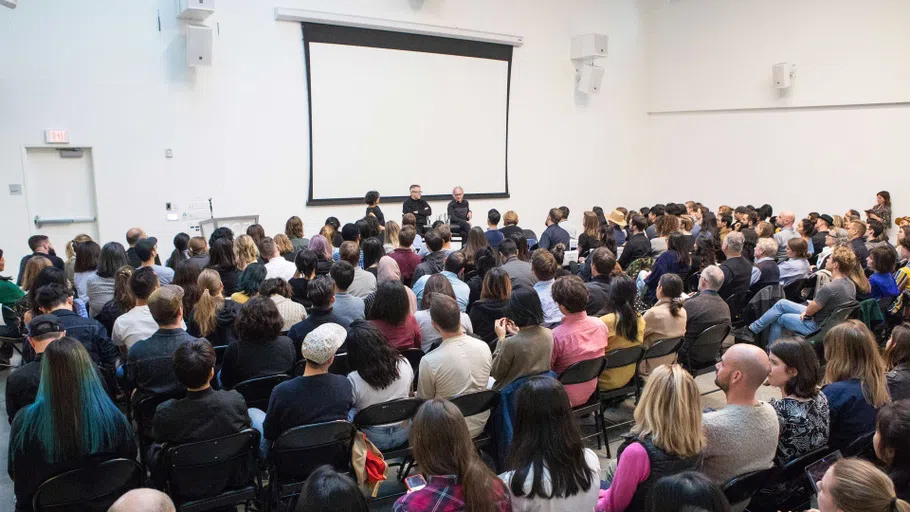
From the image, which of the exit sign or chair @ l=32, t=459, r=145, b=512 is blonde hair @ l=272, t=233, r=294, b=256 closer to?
the exit sign

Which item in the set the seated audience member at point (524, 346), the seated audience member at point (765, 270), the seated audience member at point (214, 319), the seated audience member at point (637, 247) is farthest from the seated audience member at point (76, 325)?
the seated audience member at point (765, 270)

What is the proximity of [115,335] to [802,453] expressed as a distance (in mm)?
3986

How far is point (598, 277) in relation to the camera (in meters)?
5.45

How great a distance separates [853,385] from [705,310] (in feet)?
6.12

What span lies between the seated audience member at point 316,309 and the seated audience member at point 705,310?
2718 millimetres

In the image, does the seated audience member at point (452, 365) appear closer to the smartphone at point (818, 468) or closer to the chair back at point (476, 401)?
the chair back at point (476, 401)

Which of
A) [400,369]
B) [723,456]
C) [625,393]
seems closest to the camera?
[723,456]

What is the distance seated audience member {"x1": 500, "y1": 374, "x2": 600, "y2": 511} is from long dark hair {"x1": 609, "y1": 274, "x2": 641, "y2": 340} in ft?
6.87

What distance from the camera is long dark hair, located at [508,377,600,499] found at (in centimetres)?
234

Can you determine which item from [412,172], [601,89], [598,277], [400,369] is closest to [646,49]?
[601,89]

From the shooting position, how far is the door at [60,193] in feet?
27.7

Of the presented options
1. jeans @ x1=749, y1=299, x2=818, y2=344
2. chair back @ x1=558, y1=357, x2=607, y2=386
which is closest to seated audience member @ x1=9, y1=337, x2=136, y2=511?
chair back @ x1=558, y1=357, x2=607, y2=386

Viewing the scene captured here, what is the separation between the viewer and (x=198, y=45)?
900 cm

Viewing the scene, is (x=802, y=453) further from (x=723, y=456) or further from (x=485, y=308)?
(x=485, y=308)
